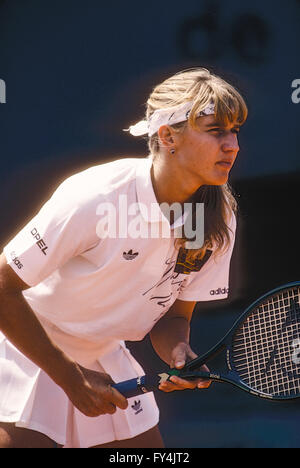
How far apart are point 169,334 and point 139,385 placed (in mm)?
250

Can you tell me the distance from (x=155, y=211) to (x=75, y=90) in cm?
81

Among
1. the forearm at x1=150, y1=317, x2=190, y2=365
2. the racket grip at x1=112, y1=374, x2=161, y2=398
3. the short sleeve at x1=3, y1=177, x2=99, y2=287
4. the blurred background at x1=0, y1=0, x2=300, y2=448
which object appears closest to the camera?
the short sleeve at x1=3, y1=177, x2=99, y2=287

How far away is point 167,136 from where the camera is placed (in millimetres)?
2252

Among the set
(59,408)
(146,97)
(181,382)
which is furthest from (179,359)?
(146,97)

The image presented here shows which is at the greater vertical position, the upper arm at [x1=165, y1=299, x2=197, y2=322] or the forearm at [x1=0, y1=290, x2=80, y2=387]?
the forearm at [x1=0, y1=290, x2=80, y2=387]

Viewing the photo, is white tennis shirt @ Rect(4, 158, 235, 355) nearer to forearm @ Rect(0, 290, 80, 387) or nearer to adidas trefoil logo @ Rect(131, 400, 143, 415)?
forearm @ Rect(0, 290, 80, 387)

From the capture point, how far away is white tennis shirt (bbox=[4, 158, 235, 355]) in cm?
207

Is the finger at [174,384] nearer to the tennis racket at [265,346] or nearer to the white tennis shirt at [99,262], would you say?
the tennis racket at [265,346]

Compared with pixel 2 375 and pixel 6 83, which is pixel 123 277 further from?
pixel 6 83

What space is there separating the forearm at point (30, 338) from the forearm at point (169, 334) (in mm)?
309

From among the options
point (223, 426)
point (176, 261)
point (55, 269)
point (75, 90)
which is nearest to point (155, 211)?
point (176, 261)

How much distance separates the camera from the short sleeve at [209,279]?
2352 millimetres

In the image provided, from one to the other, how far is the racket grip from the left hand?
0.02 meters

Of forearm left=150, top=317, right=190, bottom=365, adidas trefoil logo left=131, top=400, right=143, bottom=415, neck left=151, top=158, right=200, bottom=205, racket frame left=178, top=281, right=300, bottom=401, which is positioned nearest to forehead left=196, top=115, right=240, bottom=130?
neck left=151, top=158, right=200, bottom=205
